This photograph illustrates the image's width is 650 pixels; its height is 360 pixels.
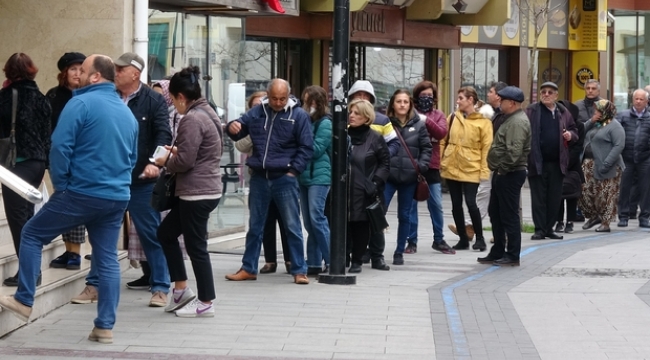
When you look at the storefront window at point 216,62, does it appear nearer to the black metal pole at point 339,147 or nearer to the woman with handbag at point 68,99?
the black metal pole at point 339,147

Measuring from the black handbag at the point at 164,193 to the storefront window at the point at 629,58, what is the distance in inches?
1075

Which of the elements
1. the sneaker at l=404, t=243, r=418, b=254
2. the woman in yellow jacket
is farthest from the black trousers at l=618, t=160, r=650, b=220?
the sneaker at l=404, t=243, r=418, b=254

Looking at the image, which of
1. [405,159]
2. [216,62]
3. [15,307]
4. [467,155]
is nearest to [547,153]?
[467,155]

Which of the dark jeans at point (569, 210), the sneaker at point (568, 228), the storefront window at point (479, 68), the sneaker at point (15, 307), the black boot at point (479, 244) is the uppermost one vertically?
the storefront window at point (479, 68)

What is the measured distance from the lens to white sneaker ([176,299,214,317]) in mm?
8562

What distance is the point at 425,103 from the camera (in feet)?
42.6

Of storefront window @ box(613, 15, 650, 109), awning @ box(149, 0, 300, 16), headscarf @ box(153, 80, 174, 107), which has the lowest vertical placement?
headscarf @ box(153, 80, 174, 107)

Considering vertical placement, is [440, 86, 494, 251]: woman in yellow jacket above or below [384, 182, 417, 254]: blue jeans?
above

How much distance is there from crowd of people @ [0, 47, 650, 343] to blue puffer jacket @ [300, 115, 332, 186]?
1cm

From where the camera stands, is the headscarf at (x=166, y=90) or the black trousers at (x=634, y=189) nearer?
the headscarf at (x=166, y=90)

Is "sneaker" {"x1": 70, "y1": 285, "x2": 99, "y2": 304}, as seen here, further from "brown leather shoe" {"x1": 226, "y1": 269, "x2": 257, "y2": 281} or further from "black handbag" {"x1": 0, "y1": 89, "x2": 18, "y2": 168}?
"brown leather shoe" {"x1": 226, "y1": 269, "x2": 257, "y2": 281}

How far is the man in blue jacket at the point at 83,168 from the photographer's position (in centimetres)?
725

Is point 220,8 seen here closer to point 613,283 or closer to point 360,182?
point 360,182

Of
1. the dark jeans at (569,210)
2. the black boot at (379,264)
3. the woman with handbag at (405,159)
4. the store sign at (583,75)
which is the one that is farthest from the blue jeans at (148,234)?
the store sign at (583,75)
